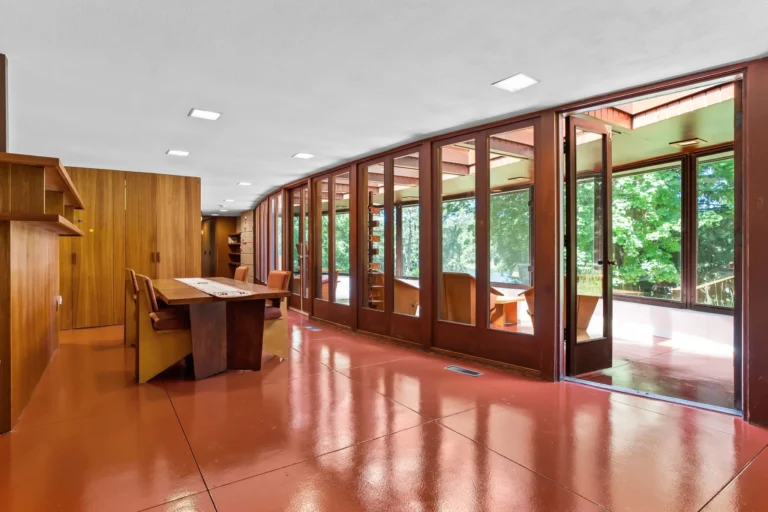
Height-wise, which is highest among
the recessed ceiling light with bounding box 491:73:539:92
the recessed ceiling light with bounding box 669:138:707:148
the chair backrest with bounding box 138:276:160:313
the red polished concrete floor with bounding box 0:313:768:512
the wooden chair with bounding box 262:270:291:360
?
the recessed ceiling light with bounding box 491:73:539:92

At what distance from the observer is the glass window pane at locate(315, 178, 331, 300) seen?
6.78m

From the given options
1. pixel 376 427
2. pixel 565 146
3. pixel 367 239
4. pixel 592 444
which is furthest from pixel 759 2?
pixel 367 239

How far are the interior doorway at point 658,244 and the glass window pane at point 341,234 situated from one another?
10.8ft

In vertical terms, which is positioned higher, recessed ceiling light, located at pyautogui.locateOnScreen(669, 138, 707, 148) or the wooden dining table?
recessed ceiling light, located at pyautogui.locateOnScreen(669, 138, 707, 148)

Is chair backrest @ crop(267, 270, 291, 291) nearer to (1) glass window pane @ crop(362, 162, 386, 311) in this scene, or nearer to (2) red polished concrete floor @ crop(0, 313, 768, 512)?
(1) glass window pane @ crop(362, 162, 386, 311)

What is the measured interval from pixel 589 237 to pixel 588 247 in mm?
95

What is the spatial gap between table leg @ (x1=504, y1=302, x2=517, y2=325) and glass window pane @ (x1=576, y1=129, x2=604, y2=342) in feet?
1.88

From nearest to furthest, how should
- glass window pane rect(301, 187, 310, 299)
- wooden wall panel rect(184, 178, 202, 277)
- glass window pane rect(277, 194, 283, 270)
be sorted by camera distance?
1. wooden wall panel rect(184, 178, 202, 277)
2. glass window pane rect(301, 187, 310, 299)
3. glass window pane rect(277, 194, 283, 270)

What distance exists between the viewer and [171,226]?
7.05 metres

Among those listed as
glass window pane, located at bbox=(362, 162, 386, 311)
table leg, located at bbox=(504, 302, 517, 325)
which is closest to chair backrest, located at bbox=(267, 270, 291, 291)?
glass window pane, located at bbox=(362, 162, 386, 311)

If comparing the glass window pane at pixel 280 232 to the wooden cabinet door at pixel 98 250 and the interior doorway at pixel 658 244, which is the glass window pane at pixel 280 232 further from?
the interior doorway at pixel 658 244

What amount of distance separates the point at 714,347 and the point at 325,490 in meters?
5.12

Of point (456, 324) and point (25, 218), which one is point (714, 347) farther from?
point (25, 218)

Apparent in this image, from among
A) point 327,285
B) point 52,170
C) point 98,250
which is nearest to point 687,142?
point 327,285
